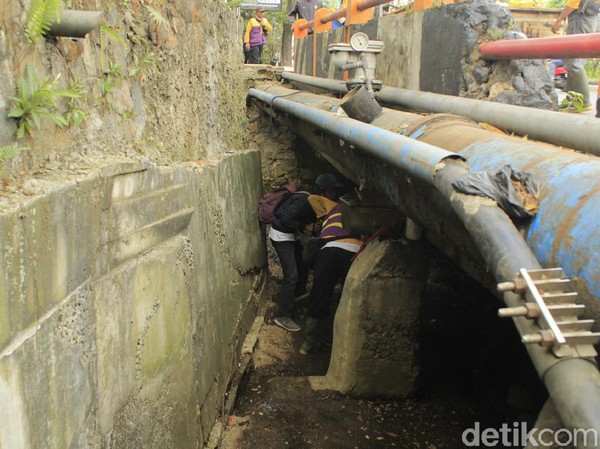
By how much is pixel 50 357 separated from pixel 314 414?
3.23m

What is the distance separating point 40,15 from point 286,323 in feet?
18.0

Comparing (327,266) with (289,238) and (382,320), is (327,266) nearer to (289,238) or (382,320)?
(289,238)

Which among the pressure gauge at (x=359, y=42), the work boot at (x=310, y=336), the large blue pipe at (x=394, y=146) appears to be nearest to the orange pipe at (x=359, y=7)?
the pressure gauge at (x=359, y=42)

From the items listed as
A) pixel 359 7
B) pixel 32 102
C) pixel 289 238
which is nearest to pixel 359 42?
pixel 359 7

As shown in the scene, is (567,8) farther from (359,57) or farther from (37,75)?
(37,75)

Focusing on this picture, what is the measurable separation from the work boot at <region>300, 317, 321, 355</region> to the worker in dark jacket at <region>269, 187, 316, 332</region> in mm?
512

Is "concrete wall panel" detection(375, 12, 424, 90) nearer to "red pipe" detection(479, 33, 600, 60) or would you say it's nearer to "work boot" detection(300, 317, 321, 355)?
"red pipe" detection(479, 33, 600, 60)

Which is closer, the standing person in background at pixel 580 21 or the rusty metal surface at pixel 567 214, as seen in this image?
the rusty metal surface at pixel 567 214

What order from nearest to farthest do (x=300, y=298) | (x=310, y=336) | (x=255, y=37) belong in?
(x=310, y=336) → (x=300, y=298) → (x=255, y=37)

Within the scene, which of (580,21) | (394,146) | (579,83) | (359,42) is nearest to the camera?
(394,146)

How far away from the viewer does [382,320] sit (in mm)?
4848

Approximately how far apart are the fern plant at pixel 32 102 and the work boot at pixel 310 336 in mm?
4671

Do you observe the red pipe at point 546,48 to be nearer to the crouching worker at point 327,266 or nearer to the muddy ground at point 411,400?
the crouching worker at point 327,266

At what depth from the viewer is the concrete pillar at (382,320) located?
15.6ft
